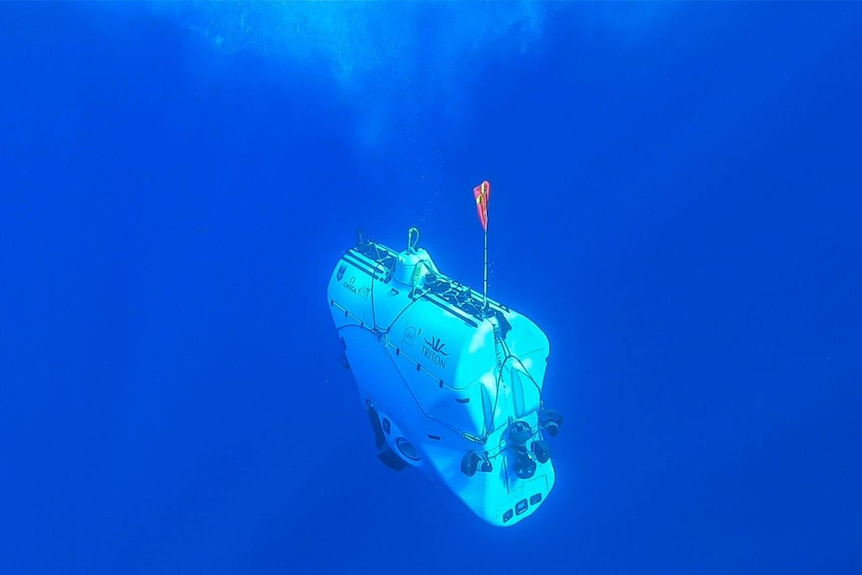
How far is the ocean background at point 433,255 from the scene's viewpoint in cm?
394

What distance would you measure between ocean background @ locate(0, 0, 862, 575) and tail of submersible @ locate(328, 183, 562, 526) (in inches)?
52.9

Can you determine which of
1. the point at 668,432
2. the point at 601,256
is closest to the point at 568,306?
the point at 601,256

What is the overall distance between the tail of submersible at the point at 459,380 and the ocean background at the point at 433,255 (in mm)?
1344

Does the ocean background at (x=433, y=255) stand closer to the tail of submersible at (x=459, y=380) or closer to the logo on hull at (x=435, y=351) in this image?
the tail of submersible at (x=459, y=380)

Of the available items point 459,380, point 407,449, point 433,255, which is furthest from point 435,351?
point 433,255

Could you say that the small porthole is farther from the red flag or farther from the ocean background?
the red flag

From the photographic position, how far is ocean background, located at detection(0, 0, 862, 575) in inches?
155

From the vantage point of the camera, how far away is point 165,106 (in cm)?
392

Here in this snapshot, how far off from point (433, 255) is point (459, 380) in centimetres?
248

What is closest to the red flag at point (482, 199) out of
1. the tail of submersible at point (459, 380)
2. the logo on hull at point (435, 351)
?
the tail of submersible at point (459, 380)

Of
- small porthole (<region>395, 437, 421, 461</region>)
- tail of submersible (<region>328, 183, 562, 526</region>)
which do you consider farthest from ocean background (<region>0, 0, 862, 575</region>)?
tail of submersible (<region>328, 183, 562, 526</region>)

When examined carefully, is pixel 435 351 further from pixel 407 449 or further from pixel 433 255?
pixel 433 255

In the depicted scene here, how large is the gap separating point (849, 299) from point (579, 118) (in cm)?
345

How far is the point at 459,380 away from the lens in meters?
3.25
